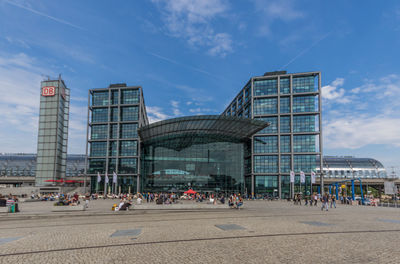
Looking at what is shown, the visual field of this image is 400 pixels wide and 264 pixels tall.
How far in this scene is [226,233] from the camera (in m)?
12.4

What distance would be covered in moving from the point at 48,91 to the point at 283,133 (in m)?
68.3

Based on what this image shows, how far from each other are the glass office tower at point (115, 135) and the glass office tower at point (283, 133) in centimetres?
2972

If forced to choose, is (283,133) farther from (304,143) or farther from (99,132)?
(99,132)

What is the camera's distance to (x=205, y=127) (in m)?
67.3

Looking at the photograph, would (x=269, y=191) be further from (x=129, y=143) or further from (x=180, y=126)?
(x=129, y=143)

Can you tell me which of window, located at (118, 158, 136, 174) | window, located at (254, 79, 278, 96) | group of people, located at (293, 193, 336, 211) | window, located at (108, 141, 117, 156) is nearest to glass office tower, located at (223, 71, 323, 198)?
window, located at (254, 79, 278, 96)

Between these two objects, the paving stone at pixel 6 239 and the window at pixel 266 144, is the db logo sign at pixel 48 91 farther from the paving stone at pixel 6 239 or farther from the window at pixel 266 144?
the paving stone at pixel 6 239

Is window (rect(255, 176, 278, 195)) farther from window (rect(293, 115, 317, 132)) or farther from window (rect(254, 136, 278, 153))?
window (rect(293, 115, 317, 132))

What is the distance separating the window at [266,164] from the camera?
67750 millimetres

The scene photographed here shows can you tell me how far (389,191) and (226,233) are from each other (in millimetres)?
32430

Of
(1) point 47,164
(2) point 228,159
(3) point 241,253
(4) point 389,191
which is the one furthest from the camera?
(1) point 47,164

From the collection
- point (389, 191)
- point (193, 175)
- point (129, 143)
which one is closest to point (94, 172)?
point (129, 143)

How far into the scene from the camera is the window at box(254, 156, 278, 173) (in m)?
67.8

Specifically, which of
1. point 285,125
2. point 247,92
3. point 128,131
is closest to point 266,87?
point 247,92
